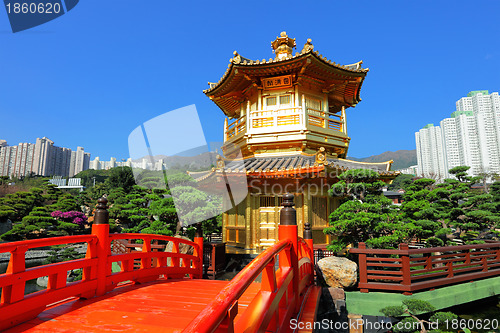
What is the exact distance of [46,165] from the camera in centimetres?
7912

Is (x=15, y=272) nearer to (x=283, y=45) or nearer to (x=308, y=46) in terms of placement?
(x=308, y=46)

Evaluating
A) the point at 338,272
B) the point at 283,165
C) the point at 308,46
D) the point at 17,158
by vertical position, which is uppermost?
the point at 17,158

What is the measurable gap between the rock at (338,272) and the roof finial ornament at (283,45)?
9.42 meters

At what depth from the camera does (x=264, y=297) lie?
2305mm

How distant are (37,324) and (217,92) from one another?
11.5 metres

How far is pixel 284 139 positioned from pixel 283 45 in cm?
506

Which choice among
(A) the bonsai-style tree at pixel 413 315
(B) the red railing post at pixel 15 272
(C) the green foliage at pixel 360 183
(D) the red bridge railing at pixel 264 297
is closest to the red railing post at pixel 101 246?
(B) the red railing post at pixel 15 272

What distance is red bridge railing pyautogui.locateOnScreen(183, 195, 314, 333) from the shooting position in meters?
1.26

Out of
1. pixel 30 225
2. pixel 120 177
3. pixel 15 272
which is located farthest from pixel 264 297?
pixel 120 177

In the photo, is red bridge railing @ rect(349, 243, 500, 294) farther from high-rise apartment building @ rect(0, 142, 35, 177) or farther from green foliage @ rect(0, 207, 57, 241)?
high-rise apartment building @ rect(0, 142, 35, 177)

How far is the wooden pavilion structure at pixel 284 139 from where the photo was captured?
989 centimetres

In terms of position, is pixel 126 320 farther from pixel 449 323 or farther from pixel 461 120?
pixel 461 120

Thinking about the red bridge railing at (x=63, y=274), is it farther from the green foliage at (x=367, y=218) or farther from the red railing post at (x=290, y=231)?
the green foliage at (x=367, y=218)

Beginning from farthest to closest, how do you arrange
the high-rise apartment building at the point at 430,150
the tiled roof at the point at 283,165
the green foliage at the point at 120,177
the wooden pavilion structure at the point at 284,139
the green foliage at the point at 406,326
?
the high-rise apartment building at the point at 430,150, the green foliage at the point at 120,177, the wooden pavilion structure at the point at 284,139, the tiled roof at the point at 283,165, the green foliage at the point at 406,326
